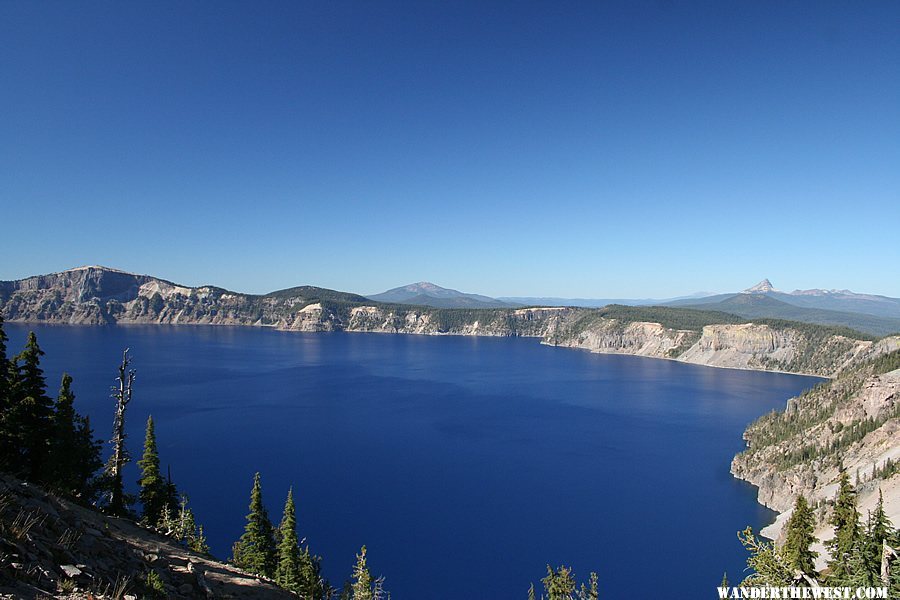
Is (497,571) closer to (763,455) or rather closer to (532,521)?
(532,521)

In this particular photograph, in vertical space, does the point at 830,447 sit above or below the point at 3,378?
below

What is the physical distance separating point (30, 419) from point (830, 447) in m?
101

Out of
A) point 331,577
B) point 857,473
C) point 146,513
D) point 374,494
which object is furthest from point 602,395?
point 146,513

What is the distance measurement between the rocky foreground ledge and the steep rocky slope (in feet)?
207

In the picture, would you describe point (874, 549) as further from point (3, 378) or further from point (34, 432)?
point (3, 378)

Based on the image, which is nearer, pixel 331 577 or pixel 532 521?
pixel 331 577

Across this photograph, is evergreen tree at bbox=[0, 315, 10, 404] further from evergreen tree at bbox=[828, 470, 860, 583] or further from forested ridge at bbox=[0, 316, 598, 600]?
evergreen tree at bbox=[828, 470, 860, 583]

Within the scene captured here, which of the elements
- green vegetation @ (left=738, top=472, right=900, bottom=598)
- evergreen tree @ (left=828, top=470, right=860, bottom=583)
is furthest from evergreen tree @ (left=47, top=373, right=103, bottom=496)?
evergreen tree @ (left=828, top=470, right=860, bottom=583)

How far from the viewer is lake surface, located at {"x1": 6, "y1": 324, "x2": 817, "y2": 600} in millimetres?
56344

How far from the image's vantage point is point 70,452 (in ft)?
108

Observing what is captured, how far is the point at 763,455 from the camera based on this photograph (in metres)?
87.7

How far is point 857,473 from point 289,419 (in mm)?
103974

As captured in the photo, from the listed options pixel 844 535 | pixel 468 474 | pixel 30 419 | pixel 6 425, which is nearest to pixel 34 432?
pixel 30 419

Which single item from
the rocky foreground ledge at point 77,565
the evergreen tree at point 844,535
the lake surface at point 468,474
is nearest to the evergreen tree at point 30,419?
the rocky foreground ledge at point 77,565
